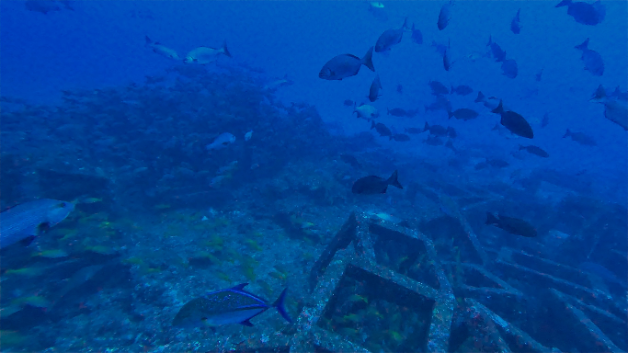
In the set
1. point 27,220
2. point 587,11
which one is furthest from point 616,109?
point 27,220

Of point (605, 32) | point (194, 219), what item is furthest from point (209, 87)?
point (605, 32)

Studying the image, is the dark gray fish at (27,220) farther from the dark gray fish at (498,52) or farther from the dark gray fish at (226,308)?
the dark gray fish at (498,52)

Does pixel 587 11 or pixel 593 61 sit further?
pixel 593 61

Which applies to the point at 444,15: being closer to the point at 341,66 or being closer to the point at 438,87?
the point at 341,66

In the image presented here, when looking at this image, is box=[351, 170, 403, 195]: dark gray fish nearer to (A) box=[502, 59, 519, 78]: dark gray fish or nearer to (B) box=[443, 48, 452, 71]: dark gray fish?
(B) box=[443, 48, 452, 71]: dark gray fish

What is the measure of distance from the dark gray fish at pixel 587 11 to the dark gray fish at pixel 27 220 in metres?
14.0

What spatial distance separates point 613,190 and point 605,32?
183m

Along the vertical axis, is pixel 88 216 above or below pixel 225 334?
above

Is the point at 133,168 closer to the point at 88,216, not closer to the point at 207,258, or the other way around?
the point at 88,216

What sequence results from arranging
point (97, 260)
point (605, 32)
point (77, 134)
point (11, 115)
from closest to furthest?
point (97, 260) → point (77, 134) → point (11, 115) → point (605, 32)

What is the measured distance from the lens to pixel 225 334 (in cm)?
472

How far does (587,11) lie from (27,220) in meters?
14.5

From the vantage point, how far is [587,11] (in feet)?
27.6

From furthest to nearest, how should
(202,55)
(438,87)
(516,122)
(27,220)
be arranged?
1. (438,87)
2. (202,55)
3. (516,122)
4. (27,220)
